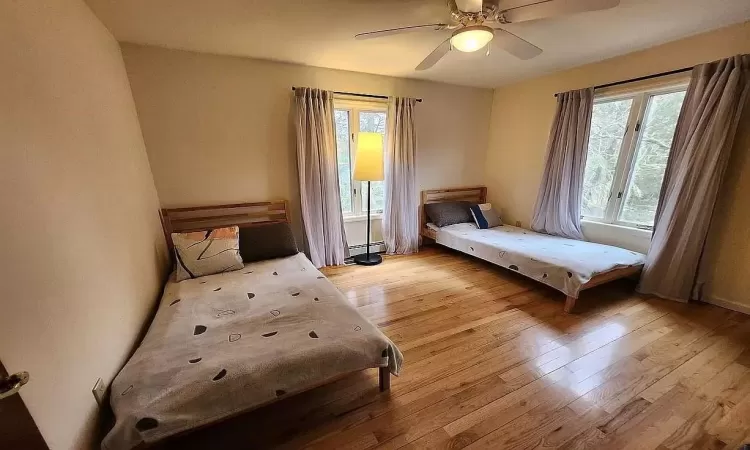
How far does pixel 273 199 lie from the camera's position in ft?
10.00

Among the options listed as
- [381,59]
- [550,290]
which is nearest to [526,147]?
[550,290]

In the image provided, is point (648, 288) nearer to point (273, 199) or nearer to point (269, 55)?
point (273, 199)

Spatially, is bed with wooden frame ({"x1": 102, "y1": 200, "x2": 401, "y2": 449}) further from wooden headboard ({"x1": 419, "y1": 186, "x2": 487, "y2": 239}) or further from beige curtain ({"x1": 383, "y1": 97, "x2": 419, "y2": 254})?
wooden headboard ({"x1": 419, "y1": 186, "x2": 487, "y2": 239})

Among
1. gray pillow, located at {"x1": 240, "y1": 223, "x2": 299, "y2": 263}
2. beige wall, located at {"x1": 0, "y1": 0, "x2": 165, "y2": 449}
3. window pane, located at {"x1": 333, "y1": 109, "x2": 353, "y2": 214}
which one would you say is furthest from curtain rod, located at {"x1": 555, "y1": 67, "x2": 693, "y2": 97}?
beige wall, located at {"x1": 0, "y1": 0, "x2": 165, "y2": 449}

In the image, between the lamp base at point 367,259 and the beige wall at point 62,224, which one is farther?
the lamp base at point 367,259

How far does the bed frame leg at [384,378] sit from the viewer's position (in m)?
1.54

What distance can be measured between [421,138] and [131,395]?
3553 millimetres

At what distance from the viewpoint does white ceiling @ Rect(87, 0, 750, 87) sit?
1.76 meters

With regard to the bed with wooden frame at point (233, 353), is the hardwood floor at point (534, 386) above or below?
below

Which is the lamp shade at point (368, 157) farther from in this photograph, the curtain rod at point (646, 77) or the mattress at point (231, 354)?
the curtain rod at point (646, 77)

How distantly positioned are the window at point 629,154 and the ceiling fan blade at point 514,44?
5.29 ft

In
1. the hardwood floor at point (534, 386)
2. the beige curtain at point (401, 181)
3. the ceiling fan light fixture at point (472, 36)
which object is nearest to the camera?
the hardwood floor at point (534, 386)

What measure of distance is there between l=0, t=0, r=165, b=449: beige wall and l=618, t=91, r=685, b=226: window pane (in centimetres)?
418

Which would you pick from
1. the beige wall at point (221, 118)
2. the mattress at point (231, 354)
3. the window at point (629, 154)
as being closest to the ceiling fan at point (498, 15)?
the beige wall at point (221, 118)
